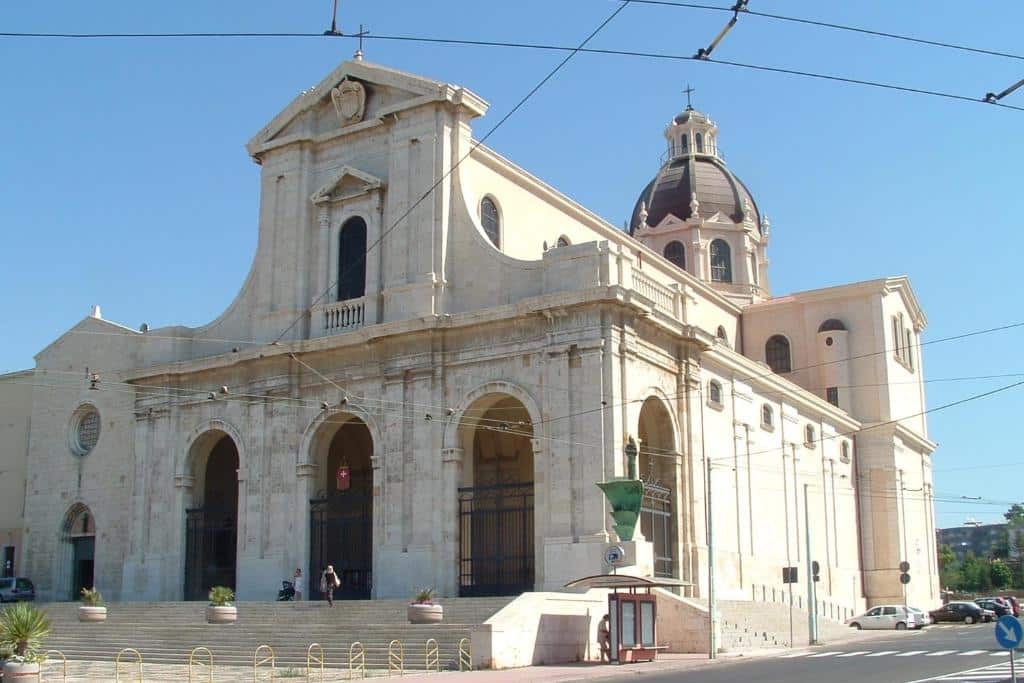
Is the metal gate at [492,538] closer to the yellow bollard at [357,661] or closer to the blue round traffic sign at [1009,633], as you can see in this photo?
the yellow bollard at [357,661]

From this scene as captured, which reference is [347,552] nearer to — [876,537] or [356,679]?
[356,679]

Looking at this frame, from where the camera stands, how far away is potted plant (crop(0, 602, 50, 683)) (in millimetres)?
19472

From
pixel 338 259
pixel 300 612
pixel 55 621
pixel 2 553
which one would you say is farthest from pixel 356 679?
pixel 2 553

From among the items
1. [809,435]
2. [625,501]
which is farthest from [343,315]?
[809,435]

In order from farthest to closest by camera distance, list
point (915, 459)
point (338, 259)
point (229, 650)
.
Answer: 1. point (915, 459)
2. point (338, 259)
3. point (229, 650)

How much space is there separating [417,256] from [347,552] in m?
9.79

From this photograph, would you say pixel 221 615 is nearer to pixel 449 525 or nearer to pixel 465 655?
pixel 449 525

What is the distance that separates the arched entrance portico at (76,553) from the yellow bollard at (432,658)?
71.1 ft

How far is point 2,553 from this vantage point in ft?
151

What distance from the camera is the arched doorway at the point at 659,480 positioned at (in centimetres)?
3538

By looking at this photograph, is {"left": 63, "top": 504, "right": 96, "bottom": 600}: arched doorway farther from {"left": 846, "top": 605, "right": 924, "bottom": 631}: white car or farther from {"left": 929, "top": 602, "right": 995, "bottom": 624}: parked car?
{"left": 929, "top": 602, "right": 995, "bottom": 624}: parked car

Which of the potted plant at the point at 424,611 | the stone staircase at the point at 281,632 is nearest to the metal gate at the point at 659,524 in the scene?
the stone staircase at the point at 281,632

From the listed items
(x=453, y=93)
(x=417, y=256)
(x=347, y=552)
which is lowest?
(x=347, y=552)

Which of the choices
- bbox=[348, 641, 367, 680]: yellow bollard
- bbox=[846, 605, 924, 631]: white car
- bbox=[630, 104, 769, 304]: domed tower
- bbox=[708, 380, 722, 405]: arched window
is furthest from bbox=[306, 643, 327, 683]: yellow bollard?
bbox=[630, 104, 769, 304]: domed tower
